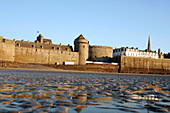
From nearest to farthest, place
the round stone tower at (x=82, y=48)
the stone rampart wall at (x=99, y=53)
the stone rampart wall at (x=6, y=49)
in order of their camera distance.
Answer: the stone rampart wall at (x=6, y=49), the round stone tower at (x=82, y=48), the stone rampart wall at (x=99, y=53)

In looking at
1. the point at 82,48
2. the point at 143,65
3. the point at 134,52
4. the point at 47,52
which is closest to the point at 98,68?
the point at 82,48

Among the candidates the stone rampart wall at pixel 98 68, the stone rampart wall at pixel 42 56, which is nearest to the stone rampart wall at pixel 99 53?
the stone rampart wall at pixel 42 56

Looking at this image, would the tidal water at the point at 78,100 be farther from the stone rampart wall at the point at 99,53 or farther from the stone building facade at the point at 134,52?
the stone building facade at the point at 134,52

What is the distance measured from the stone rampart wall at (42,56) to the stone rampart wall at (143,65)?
15595 millimetres

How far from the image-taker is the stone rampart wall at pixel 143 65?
61.3m

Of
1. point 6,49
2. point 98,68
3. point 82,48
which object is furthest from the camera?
point 82,48

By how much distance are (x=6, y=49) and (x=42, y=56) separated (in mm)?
10664

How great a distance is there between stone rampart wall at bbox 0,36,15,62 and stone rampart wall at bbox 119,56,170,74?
32310mm

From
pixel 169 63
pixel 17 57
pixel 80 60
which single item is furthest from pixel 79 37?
pixel 169 63

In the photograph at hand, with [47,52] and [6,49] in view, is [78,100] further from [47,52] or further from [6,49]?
[47,52]

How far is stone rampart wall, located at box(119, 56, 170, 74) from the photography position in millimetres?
61275

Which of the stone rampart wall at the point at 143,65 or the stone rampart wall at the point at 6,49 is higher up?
the stone rampart wall at the point at 6,49

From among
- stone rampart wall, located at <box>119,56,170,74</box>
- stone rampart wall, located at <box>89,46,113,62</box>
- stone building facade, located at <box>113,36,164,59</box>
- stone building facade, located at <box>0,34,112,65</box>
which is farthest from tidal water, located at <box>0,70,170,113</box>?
stone building facade, located at <box>113,36,164,59</box>

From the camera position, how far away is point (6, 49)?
46.2m
